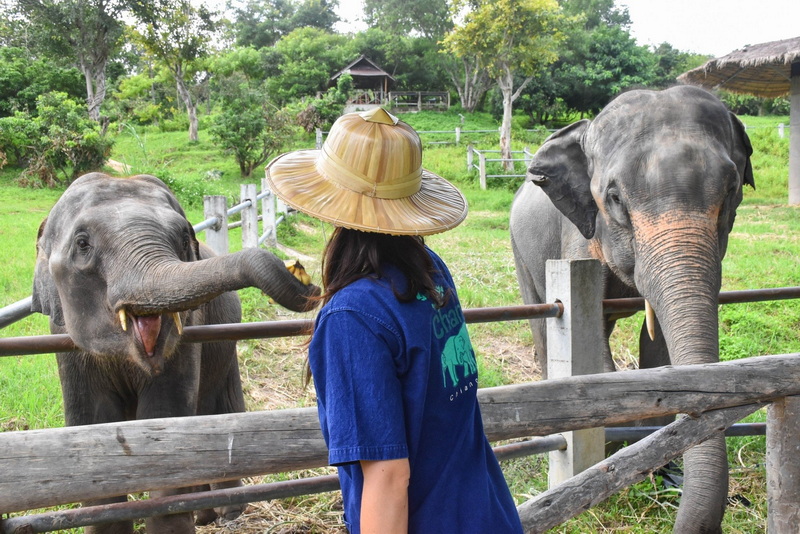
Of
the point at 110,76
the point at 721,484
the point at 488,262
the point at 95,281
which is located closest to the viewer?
the point at 721,484

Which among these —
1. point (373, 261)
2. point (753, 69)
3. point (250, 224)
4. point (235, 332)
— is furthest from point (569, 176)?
point (753, 69)

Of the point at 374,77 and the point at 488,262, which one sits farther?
the point at 374,77

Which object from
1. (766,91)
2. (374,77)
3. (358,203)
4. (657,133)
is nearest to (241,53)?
(374,77)

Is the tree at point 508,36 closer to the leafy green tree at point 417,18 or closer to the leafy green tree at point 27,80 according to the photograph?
the leafy green tree at point 27,80

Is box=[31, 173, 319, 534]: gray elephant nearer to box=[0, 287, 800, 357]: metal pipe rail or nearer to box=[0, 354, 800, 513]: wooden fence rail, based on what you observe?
box=[0, 287, 800, 357]: metal pipe rail

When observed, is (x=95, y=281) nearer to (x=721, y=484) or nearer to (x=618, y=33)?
(x=721, y=484)

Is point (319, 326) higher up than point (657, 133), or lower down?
lower down

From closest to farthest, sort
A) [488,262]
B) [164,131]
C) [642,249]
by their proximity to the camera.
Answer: [642,249]
[488,262]
[164,131]

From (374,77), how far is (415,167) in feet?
135

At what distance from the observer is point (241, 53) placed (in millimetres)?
33531

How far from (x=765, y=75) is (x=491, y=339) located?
12.5 metres

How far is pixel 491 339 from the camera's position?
6832 mm

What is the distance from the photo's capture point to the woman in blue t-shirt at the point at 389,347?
1259 millimetres

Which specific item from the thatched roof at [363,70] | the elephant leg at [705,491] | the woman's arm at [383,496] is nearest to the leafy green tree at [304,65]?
the thatched roof at [363,70]
